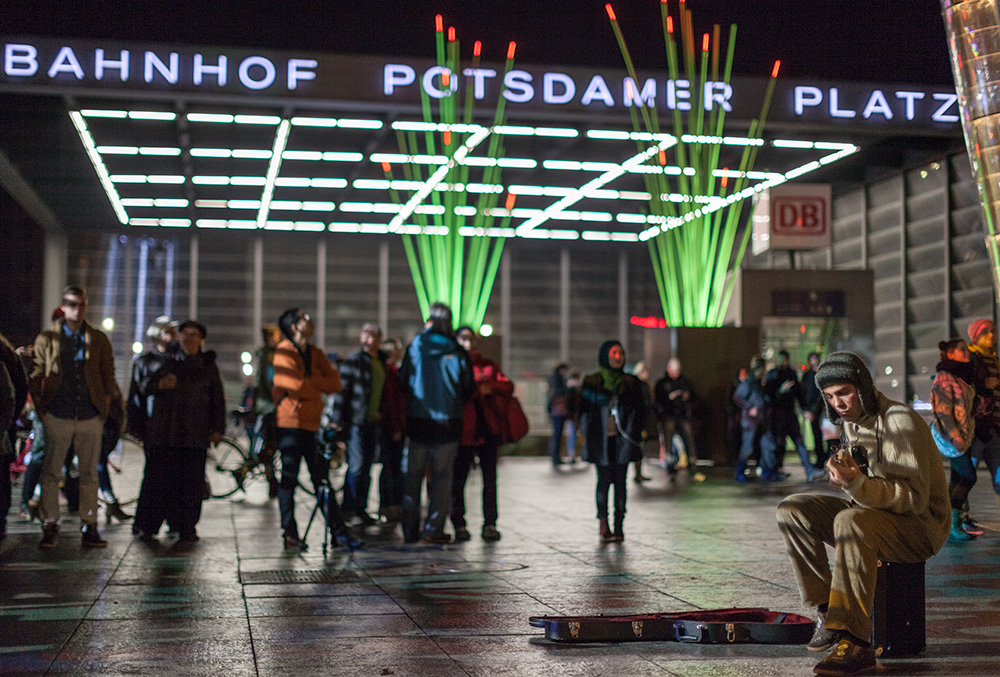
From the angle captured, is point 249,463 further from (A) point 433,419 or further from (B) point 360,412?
(A) point 433,419

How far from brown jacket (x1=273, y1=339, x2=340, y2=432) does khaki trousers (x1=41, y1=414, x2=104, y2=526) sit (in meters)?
1.51

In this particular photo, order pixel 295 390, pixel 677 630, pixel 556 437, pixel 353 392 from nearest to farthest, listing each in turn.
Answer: pixel 677 630 → pixel 295 390 → pixel 353 392 → pixel 556 437

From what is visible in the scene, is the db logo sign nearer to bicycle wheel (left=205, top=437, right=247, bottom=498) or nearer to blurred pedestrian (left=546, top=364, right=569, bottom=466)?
blurred pedestrian (left=546, top=364, right=569, bottom=466)

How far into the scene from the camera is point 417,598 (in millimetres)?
6898

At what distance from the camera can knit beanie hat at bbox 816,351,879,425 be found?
197 inches

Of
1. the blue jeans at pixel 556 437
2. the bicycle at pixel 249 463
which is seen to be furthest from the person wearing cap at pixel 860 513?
the blue jeans at pixel 556 437

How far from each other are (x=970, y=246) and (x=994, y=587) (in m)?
15.4

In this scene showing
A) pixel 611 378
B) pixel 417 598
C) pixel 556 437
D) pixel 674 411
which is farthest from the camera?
pixel 556 437

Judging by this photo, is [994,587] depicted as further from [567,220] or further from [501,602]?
[567,220]

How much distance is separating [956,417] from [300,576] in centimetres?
482

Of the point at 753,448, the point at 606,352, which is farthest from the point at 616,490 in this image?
the point at 753,448

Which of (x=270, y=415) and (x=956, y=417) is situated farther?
(x=270, y=415)

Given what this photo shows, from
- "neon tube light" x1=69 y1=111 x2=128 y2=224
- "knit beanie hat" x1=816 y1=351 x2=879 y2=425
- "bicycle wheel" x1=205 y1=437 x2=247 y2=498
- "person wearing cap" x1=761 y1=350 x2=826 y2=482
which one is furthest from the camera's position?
"neon tube light" x1=69 y1=111 x2=128 y2=224

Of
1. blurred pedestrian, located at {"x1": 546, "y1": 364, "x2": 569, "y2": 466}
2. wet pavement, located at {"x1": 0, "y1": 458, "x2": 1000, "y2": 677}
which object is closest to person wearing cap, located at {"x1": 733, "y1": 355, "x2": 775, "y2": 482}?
blurred pedestrian, located at {"x1": 546, "y1": 364, "x2": 569, "y2": 466}
